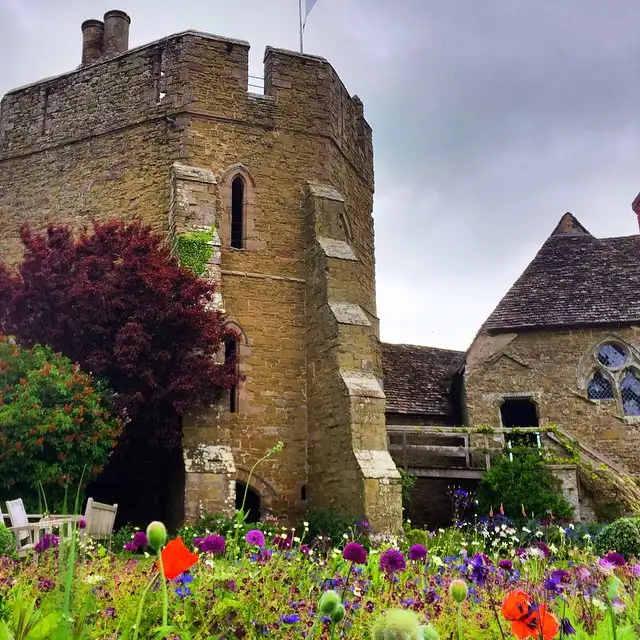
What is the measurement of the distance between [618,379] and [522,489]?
5235 mm

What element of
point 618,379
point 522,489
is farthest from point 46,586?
point 618,379

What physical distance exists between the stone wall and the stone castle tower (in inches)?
121

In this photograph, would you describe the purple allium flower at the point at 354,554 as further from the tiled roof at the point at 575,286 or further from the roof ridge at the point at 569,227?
the roof ridge at the point at 569,227

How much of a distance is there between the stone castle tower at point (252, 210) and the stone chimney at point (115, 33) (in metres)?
2.59

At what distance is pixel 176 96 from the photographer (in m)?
17.5

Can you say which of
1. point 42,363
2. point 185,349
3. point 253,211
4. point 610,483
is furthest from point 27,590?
point 610,483

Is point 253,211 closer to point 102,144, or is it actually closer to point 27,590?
point 102,144

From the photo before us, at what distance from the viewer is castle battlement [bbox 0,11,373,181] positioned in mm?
17650

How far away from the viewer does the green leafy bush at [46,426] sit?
462 inches

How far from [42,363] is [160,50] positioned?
9072mm

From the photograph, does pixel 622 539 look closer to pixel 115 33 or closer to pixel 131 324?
pixel 131 324

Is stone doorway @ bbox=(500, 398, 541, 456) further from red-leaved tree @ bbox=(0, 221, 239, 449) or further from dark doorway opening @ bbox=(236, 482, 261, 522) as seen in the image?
red-leaved tree @ bbox=(0, 221, 239, 449)

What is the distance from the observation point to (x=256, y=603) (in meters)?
4.64

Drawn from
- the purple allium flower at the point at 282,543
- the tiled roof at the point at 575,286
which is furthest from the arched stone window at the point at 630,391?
the purple allium flower at the point at 282,543
